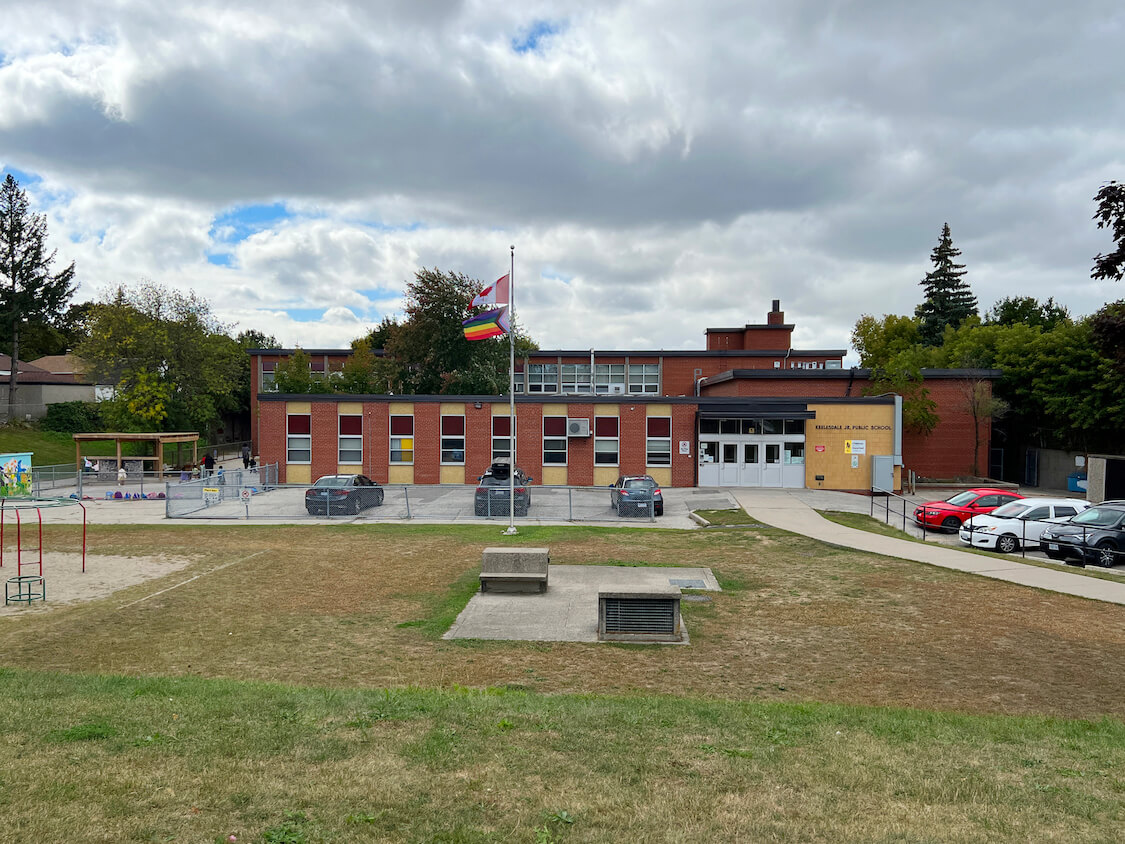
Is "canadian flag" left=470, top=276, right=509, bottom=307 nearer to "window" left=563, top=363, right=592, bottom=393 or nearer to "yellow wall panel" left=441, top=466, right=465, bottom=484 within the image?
"yellow wall panel" left=441, top=466, right=465, bottom=484

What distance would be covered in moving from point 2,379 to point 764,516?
65.4 meters

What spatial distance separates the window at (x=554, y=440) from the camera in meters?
38.8

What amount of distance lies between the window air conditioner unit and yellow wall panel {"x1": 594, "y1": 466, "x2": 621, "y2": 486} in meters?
1.95

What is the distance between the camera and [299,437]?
39094mm

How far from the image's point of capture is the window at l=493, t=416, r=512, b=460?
38750 mm

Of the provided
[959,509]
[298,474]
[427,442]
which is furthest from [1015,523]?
[298,474]

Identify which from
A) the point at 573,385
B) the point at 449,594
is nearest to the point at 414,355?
the point at 573,385

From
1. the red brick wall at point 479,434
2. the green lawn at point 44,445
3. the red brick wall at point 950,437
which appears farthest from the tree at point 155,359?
the red brick wall at point 950,437

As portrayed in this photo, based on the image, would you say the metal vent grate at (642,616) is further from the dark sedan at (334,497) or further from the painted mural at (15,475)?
the painted mural at (15,475)

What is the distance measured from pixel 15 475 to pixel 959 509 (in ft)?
131

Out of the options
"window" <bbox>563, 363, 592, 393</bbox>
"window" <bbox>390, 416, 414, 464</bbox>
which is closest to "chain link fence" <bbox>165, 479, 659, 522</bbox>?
"window" <bbox>390, 416, 414, 464</bbox>

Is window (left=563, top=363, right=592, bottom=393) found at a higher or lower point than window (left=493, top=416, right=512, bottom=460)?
higher

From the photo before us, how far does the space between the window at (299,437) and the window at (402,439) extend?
4200 millimetres

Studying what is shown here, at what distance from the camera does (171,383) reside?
180ft
